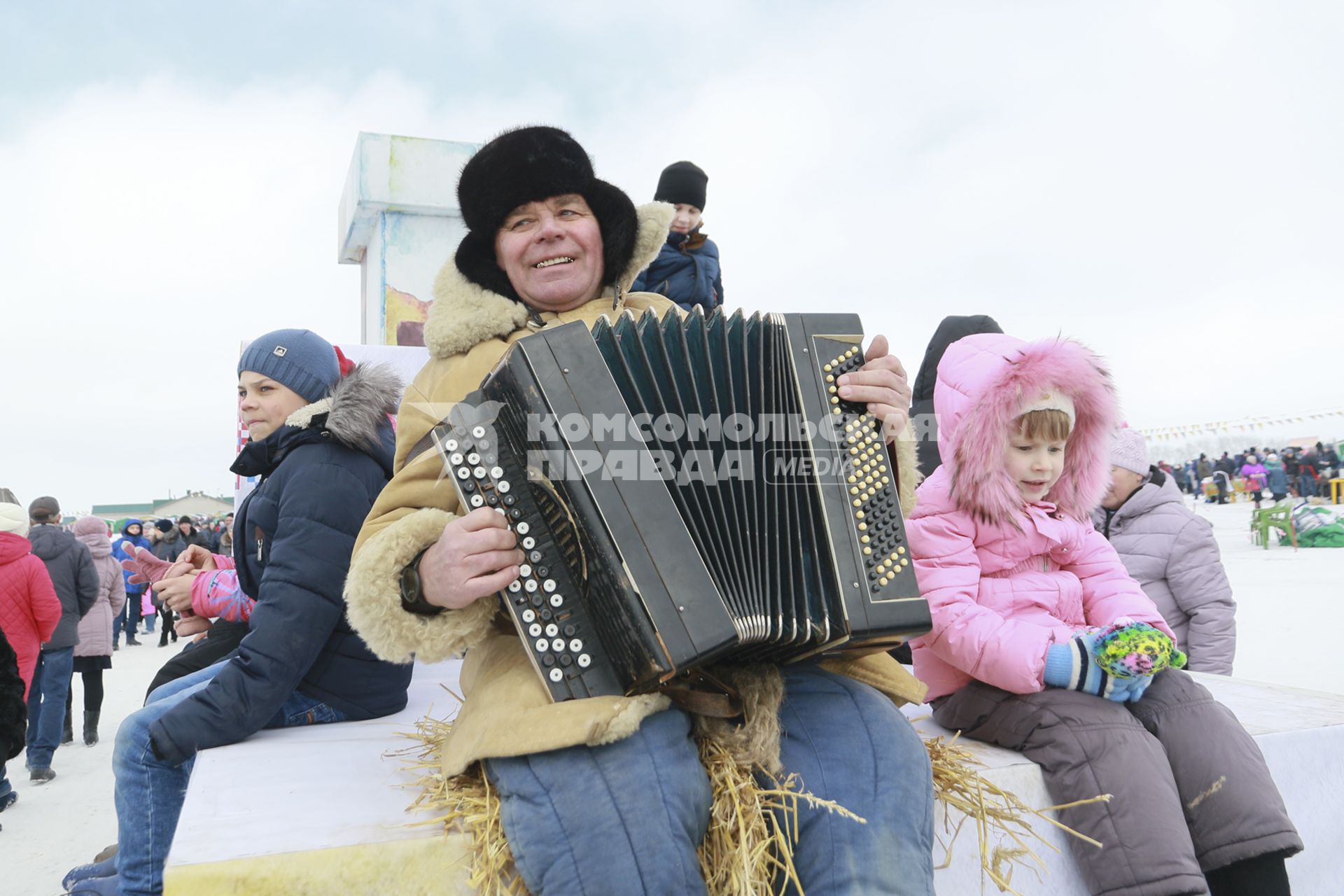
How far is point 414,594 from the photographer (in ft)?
5.50

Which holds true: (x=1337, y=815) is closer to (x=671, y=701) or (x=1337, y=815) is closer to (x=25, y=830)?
(x=671, y=701)

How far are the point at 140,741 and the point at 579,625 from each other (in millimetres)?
1322

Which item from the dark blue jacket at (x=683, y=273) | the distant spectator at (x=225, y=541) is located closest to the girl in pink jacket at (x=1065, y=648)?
the dark blue jacket at (x=683, y=273)

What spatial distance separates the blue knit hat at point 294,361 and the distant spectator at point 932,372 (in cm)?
227

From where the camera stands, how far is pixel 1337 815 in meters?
2.26

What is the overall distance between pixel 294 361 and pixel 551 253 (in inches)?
41.6

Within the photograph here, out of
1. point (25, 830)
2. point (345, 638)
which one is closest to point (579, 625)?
point (345, 638)

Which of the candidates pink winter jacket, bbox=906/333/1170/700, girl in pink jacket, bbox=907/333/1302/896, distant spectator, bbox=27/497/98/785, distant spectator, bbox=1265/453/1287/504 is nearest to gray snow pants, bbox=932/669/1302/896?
girl in pink jacket, bbox=907/333/1302/896

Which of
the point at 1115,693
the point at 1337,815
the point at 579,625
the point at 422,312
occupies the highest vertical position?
the point at 422,312

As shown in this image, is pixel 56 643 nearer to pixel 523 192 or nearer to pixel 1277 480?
pixel 523 192

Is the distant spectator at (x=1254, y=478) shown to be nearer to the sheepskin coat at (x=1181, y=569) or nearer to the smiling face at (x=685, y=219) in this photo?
the sheepskin coat at (x=1181, y=569)

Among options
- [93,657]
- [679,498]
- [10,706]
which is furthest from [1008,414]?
[93,657]

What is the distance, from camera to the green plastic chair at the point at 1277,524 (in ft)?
44.1

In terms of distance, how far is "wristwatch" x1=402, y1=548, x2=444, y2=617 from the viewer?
1682 millimetres
